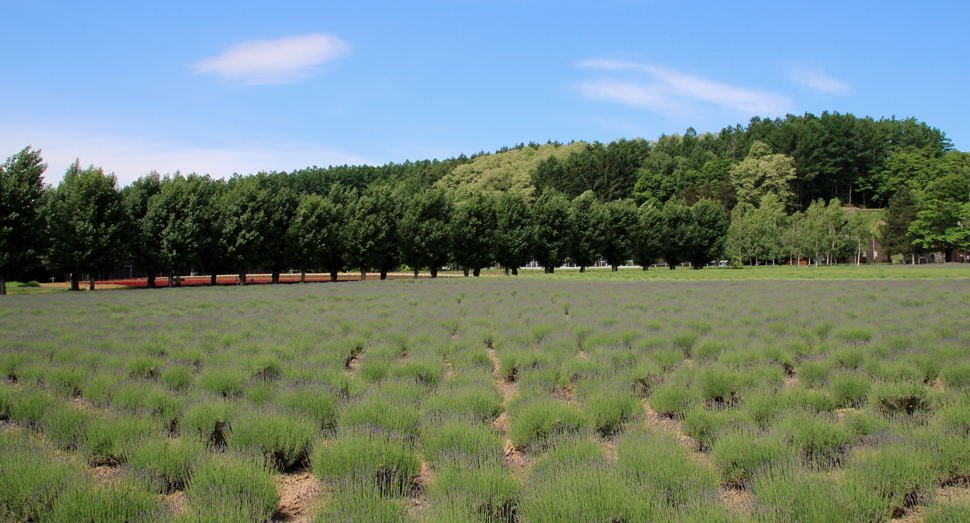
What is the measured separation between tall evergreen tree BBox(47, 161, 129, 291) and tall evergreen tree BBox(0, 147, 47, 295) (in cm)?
141

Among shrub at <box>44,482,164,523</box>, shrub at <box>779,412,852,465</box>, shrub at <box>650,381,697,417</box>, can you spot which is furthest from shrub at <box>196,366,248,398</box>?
shrub at <box>779,412,852,465</box>

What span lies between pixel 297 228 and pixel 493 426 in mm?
51286

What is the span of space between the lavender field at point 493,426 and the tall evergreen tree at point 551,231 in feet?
187

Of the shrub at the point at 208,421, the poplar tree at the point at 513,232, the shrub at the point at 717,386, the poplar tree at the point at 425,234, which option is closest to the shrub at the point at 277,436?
the shrub at the point at 208,421

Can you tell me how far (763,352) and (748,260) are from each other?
9834 cm

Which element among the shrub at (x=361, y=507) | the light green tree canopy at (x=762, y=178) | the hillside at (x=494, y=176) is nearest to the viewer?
the shrub at (x=361, y=507)

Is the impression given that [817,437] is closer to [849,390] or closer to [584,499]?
[849,390]

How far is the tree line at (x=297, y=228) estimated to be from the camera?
131 feet

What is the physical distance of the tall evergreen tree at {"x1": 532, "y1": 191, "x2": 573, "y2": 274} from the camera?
70.1 meters

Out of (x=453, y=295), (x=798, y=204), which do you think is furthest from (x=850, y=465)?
(x=798, y=204)

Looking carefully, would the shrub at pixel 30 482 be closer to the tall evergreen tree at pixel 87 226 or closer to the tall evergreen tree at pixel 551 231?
the tall evergreen tree at pixel 87 226

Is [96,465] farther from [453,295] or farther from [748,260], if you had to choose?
[748,260]

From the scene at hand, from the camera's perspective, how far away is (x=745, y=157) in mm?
132125

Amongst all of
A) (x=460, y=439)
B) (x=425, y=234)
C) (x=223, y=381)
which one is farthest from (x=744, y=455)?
(x=425, y=234)
